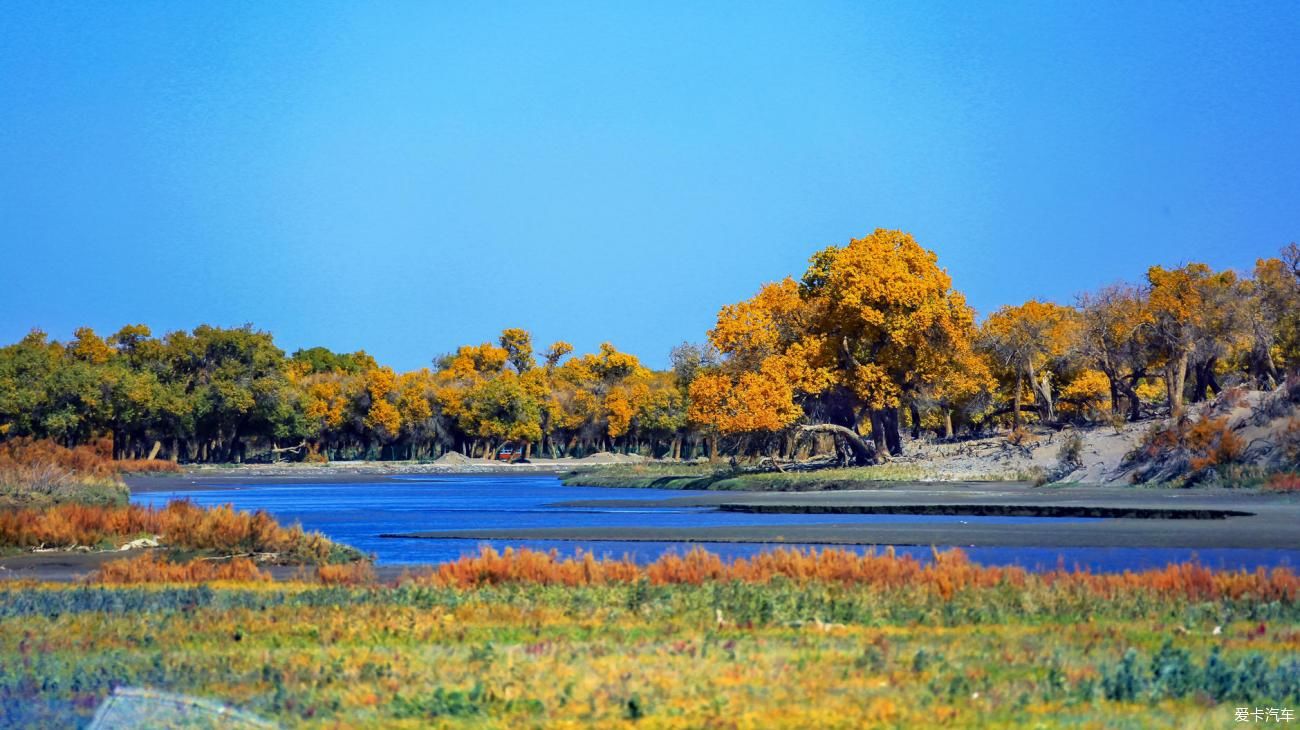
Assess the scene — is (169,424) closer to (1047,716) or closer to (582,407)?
(582,407)

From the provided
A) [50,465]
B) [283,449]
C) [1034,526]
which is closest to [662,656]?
[1034,526]

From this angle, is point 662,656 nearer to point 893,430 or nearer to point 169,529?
point 169,529

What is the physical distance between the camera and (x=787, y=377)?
73.9m

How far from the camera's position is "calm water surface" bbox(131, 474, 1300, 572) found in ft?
96.8

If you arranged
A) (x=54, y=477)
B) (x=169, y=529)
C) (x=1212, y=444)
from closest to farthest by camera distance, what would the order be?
(x=169, y=529) → (x=54, y=477) → (x=1212, y=444)

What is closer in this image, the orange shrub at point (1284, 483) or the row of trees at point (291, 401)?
the orange shrub at point (1284, 483)

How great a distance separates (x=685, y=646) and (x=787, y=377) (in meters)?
58.6

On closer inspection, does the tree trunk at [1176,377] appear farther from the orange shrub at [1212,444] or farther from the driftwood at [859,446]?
the orange shrub at [1212,444]

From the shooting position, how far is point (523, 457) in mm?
151500

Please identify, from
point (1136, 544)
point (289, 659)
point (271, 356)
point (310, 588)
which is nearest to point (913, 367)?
point (1136, 544)

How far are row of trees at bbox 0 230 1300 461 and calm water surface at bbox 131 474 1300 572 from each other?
1068cm

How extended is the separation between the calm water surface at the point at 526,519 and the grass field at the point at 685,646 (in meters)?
4.62

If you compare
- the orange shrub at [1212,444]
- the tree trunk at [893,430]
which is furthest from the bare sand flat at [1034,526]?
the tree trunk at [893,430]

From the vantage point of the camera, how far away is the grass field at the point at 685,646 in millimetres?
12570
